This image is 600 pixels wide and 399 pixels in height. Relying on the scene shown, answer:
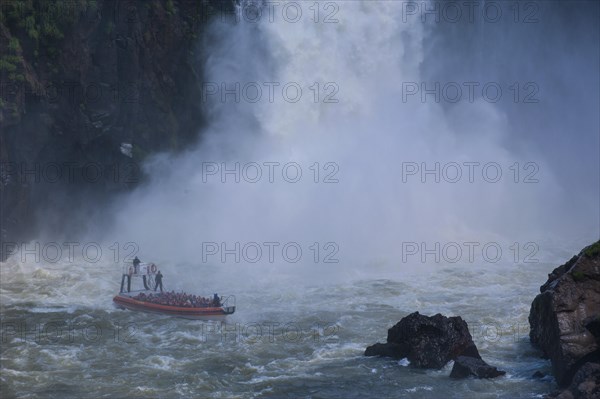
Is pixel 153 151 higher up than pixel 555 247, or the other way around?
pixel 153 151

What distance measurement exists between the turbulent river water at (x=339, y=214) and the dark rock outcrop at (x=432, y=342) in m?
0.39

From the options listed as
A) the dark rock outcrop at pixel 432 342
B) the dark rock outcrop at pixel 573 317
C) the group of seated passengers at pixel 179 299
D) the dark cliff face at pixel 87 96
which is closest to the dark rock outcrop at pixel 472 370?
the dark rock outcrop at pixel 432 342

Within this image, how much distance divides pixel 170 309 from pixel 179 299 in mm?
625

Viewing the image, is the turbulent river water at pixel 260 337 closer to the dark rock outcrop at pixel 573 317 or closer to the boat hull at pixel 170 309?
the boat hull at pixel 170 309

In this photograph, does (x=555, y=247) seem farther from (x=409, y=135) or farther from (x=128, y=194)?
(x=128, y=194)

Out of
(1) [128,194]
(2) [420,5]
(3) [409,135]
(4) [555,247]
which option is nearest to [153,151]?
(1) [128,194]

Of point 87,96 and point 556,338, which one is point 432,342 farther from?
point 87,96

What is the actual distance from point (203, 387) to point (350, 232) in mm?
16653

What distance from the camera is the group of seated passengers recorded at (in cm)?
2795

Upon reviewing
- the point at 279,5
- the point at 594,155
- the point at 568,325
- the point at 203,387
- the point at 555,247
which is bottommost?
the point at 203,387

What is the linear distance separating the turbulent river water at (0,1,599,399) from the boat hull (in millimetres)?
328

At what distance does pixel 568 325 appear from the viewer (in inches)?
827

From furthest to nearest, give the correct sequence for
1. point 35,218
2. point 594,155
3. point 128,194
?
1. point 594,155
2. point 128,194
3. point 35,218

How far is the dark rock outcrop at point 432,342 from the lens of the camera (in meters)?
22.6
